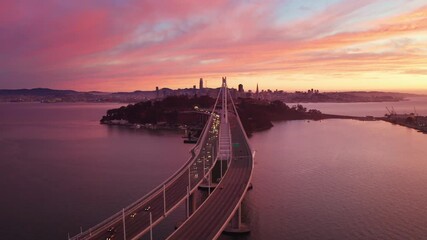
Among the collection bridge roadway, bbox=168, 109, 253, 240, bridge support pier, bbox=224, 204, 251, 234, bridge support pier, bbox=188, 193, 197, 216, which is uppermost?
bridge roadway, bbox=168, 109, 253, 240

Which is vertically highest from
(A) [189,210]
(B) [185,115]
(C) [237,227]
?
(B) [185,115]

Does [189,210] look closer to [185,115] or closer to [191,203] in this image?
[191,203]

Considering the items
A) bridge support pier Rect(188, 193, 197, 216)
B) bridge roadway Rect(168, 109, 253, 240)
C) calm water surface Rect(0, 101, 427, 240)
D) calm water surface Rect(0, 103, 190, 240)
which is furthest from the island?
bridge support pier Rect(188, 193, 197, 216)

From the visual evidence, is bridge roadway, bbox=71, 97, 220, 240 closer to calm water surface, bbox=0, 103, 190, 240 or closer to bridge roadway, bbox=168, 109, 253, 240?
bridge roadway, bbox=168, 109, 253, 240

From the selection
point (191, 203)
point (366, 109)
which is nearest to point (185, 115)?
point (191, 203)

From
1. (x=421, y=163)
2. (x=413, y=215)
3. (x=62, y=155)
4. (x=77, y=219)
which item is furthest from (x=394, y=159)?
(x=62, y=155)

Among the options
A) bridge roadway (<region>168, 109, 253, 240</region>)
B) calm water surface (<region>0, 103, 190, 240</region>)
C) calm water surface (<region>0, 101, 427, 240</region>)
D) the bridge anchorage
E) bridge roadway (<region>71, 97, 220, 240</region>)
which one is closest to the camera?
bridge roadway (<region>71, 97, 220, 240</region>)
